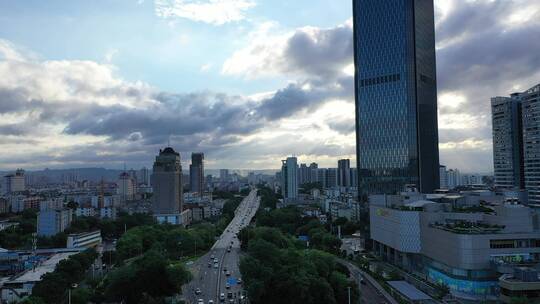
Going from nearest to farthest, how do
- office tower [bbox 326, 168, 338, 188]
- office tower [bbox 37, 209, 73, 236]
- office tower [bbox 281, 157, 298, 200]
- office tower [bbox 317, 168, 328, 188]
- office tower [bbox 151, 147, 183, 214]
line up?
1. office tower [bbox 37, 209, 73, 236]
2. office tower [bbox 151, 147, 183, 214]
3. office tower [bbox 281, 157, 298, 200]
4. office tower [bbox 326, 168, 338, 188]
5. office tower [bbox 317, 168, 328, 188]

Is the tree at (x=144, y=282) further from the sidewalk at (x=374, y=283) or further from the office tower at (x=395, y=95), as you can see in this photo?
the office tower at (x=395, y=95)

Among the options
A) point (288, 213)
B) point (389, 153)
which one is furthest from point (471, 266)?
point (288, 213)

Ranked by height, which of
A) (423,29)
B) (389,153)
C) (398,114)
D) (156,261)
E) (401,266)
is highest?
(423,29)

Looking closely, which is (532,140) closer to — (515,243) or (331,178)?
(515,243)

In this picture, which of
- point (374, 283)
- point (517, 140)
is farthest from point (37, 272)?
point (517, 140)

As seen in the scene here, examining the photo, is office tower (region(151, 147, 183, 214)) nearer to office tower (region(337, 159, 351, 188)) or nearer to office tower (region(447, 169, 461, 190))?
office tower (region(337, 159, 351, 188))

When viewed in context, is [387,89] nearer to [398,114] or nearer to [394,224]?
[398,114]

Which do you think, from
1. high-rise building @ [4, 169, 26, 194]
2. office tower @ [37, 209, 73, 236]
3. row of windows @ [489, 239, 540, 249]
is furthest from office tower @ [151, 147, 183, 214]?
high-rise building @ [4, 169, 26, 194]
